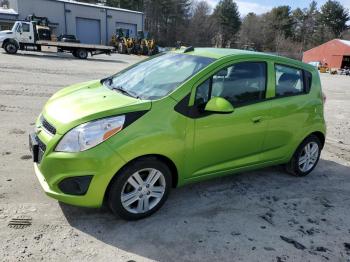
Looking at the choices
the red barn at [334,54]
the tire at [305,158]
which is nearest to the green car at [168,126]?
the tire at [305,158]

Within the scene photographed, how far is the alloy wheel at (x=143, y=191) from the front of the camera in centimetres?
358

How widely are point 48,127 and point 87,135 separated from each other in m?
0.57

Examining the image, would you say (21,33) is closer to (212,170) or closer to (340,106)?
(340,106)

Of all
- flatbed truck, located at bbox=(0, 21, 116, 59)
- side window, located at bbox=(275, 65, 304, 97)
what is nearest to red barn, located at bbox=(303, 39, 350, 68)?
flatbed truck, located at bbox=(0, 21, 116, 59)

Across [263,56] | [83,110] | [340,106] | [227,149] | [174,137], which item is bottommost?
[340,106]

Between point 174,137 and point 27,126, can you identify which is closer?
point 174,137

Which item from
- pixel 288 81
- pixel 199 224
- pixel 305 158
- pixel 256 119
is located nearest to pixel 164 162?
pixel 199 224

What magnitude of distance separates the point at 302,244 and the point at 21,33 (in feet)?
81.5

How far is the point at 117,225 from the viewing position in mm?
3604

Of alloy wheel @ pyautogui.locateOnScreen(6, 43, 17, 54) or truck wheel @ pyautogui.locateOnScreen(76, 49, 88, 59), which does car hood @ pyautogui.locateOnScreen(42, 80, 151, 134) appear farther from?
truck wheel @ pyautogui.locateOnScreen(76, 49, 88, 59)

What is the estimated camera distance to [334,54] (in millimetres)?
51531

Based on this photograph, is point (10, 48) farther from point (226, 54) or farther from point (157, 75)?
point (226, 54)

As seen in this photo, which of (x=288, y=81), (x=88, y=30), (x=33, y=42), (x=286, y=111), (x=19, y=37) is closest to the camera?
(x=286, y=111)

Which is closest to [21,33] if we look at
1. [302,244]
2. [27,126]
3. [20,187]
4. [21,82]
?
[21,82]
